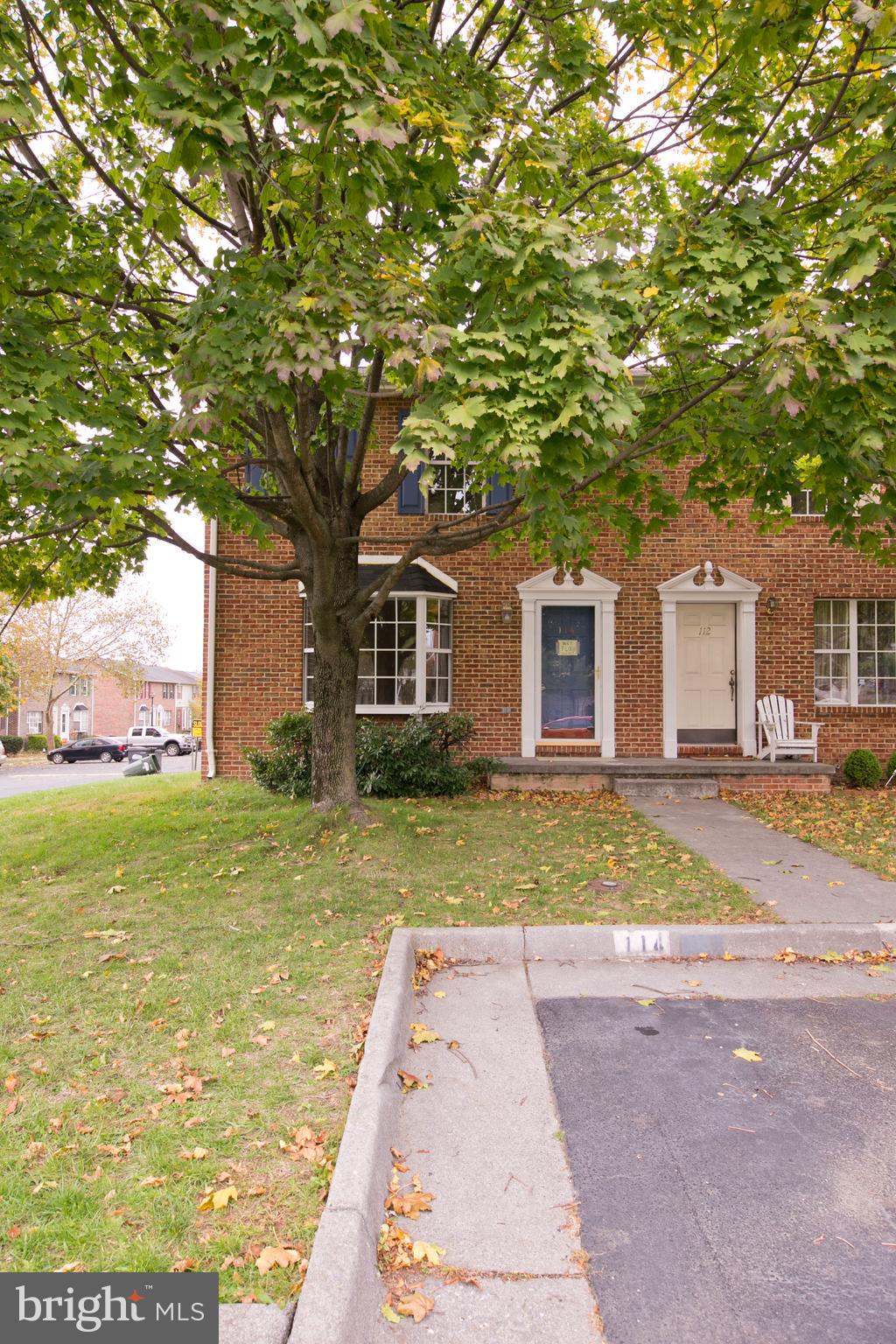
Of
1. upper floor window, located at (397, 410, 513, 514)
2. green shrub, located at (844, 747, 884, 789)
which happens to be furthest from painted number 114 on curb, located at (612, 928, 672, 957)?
green shrub, located at (844, 747, 884, 789)

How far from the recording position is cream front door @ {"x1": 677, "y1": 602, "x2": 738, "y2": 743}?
12.7 m

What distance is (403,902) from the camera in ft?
19.4

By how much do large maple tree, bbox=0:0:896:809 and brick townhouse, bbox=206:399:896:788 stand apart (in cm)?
489

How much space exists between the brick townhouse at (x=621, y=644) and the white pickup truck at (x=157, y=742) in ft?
94.1

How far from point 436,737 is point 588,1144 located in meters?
8.30

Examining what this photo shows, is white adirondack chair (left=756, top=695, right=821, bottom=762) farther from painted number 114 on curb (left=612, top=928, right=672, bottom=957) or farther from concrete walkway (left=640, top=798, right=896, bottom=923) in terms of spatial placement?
painted number 114 on curb (left=612, top=928, right=672, bottom=957)

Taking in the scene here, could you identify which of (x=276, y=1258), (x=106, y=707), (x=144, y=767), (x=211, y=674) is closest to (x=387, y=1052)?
(x=276, y=1258)

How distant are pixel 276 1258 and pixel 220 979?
2.42 meters

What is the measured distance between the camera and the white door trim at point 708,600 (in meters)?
12.5

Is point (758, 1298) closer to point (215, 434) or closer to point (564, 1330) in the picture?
point (564, 1330)

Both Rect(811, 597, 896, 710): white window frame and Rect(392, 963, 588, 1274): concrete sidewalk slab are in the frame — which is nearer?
Rect(392, 963, 588, 1274): concrete sidewalk slab

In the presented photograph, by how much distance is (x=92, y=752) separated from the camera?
124 feet

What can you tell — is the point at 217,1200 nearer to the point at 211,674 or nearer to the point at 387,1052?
the point at 387,1052

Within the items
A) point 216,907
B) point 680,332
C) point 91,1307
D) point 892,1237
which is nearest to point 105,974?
point 216,907
